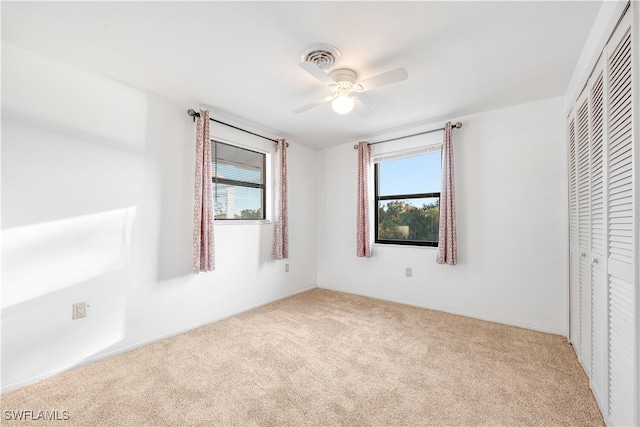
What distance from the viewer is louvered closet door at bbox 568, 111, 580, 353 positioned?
2242 mm

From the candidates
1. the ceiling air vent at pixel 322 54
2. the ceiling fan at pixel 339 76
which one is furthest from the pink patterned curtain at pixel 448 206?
the ceiling air vent at pixel 322 54

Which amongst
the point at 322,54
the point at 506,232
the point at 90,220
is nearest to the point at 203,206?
the point at 90,220

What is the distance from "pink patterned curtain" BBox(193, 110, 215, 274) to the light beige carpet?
74 cm

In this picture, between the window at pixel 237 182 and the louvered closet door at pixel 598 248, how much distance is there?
319cm

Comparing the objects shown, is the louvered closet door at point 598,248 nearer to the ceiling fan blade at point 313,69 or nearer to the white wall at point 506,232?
the white wall at point 506,232

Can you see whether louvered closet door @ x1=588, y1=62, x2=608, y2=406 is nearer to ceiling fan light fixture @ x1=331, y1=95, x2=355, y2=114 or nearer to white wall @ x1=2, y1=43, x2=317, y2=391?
ceiling fan light fixture @ x1=331, y1=95, x2=355, y2=114

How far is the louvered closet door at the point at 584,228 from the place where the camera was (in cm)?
191

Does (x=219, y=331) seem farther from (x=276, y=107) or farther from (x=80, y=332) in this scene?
(x=276, y=107)

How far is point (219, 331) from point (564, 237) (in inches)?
137

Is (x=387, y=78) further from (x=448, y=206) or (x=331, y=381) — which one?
(x=331, y=381)

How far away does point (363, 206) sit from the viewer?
383cm

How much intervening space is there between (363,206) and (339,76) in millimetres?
1990

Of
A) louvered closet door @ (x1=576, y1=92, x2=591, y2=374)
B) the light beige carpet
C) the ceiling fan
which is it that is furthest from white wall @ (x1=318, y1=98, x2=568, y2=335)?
the ceiling fan

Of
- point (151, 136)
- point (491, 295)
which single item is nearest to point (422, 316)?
point (491, 295)
